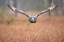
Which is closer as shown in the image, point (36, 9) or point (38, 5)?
point (38, 5)

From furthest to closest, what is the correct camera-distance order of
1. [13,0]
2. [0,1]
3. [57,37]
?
[0,1] → [13,0] → [57,37]

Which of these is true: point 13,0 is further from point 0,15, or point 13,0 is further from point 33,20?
point 33,20

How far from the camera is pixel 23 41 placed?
309 inches

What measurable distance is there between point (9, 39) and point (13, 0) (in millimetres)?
20381

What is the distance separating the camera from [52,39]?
7969 millimetres

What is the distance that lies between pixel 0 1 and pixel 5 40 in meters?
50.4

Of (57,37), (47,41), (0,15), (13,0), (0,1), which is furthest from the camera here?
(0,1)

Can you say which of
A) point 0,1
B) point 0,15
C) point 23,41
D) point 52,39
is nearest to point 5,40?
point 23,41

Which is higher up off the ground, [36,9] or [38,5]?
[38,5]

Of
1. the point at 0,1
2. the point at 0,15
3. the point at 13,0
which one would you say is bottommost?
the point at 0,15

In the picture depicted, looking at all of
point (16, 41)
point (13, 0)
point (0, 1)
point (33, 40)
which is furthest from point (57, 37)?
point (0, 1)

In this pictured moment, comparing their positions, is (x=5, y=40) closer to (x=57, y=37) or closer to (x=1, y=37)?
(x=1, y=37)

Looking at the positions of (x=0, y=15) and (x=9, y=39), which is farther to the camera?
(x=0, y=15)

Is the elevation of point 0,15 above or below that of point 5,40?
above
